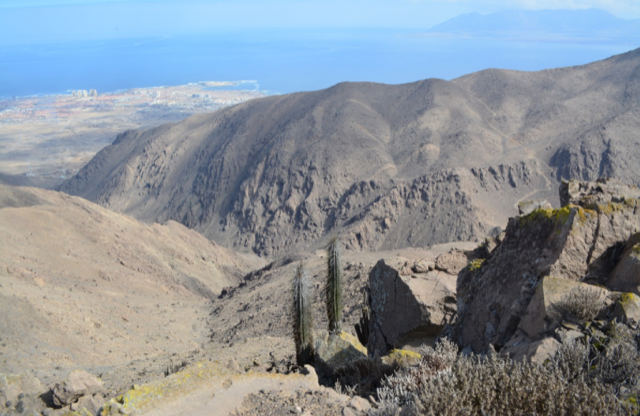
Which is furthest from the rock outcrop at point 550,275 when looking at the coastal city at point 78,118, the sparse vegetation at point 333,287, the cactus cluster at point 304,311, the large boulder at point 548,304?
the coastal city at point 78,118

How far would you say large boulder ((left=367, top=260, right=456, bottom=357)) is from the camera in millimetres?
10180

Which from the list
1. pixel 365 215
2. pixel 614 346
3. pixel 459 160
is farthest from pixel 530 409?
pixel 459 160

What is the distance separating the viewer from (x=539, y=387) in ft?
14.6

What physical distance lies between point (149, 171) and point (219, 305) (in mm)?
44706

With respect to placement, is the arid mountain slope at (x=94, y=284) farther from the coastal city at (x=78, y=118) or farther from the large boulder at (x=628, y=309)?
the coastal city at (x=78, y=118)

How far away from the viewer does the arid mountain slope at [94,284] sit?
1655 centimetres

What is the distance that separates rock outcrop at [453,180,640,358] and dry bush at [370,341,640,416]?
64 centimetres

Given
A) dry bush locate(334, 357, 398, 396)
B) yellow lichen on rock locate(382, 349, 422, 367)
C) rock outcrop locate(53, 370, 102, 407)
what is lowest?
rock outcrop locate(53, 370, 102, 407)

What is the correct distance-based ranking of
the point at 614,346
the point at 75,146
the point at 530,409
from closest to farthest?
the point at 530,409 → the point at 614,346 → the point at 75,146

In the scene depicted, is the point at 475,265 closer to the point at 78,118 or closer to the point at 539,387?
the point at 539,387

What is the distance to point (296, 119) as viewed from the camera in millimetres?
60188

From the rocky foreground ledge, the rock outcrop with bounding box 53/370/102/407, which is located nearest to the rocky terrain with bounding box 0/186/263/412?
the rock outcrop with bounding box 53/370/102/407

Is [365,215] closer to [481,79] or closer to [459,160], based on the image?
[459,160]

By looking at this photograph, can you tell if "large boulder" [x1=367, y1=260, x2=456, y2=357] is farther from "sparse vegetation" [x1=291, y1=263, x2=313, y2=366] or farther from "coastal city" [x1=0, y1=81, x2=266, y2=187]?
"coastal city" [x1=0, y1=81, x2=266, y2=187]
